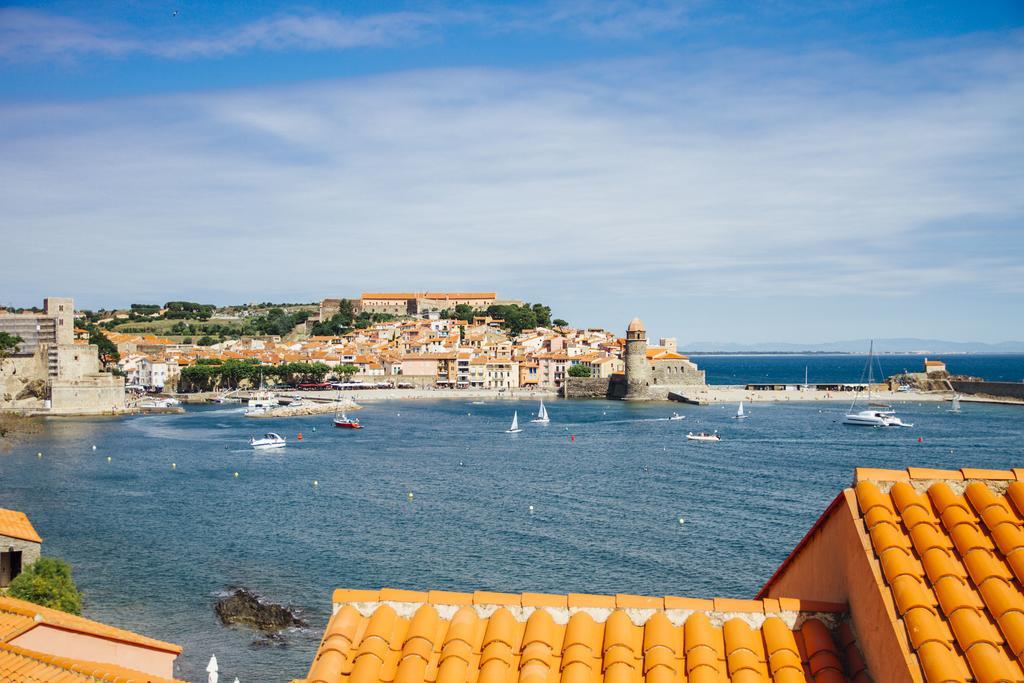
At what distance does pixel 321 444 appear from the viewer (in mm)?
50594

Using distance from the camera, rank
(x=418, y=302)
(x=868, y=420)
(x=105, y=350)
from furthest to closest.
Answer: (x=418, y=302), (x=105, y=350), (x=868, y=420)

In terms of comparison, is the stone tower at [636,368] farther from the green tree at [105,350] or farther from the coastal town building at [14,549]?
the coastal town building at [14,549]

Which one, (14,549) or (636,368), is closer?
(14,549)

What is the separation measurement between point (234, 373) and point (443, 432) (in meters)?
44.6

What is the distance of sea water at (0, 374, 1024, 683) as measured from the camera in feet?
66.1

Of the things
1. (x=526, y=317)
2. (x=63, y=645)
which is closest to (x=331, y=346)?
(x=526, y=317)

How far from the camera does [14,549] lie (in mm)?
15664

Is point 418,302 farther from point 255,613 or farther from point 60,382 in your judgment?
point 255,613

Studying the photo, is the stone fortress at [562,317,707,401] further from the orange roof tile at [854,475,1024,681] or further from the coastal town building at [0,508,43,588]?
the orange roof tile at [854,475,1024,681]

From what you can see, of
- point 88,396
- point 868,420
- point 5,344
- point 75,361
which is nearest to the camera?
point 868,420

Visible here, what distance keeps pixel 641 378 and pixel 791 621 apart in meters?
81.4

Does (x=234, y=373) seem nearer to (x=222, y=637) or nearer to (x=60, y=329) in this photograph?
(x=60, y=329)

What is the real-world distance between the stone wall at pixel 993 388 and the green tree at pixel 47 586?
80813mm

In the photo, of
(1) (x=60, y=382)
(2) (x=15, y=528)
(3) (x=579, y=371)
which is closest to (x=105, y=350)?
(1) (x=60, y=382)
